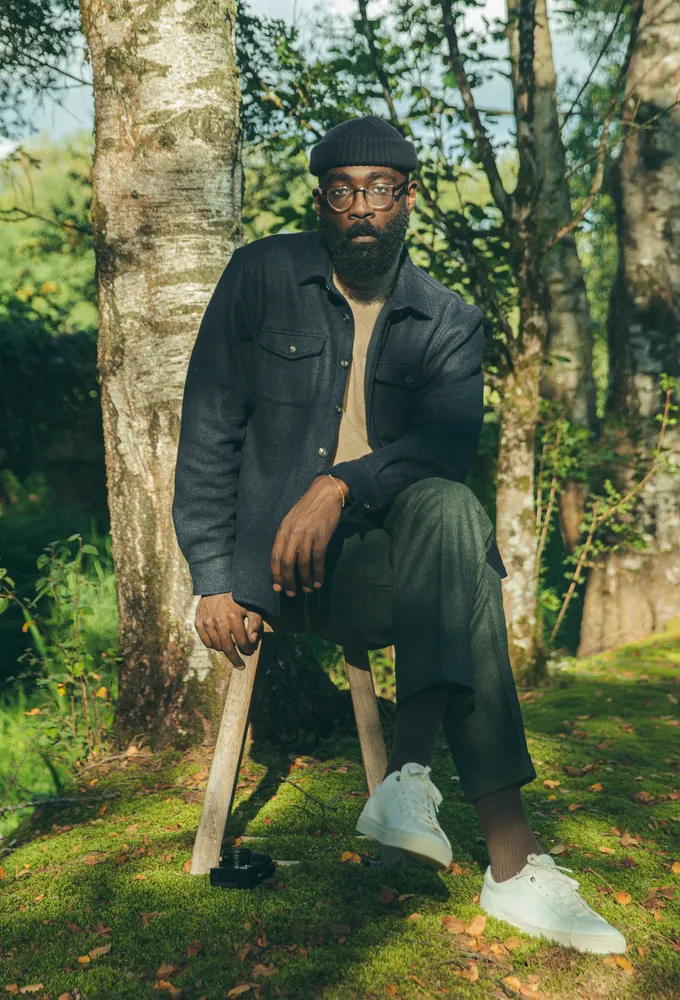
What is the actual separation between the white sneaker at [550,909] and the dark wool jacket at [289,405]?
0.87m

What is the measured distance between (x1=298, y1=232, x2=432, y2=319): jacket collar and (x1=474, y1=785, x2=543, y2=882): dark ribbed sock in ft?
4.91

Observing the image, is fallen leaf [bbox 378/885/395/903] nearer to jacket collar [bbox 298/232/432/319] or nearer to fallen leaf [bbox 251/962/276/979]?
fallen leaf [bbox 251/962/276/979]

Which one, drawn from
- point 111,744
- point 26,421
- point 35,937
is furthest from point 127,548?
point 26,421

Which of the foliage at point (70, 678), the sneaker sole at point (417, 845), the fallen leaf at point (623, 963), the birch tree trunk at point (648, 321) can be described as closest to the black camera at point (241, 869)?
the sneaker sole at point (417, 845)

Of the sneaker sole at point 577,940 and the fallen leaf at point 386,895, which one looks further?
the fallen leaf at point 386,895

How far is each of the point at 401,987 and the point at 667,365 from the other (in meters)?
6.57

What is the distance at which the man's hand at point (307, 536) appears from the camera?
8.73 ft

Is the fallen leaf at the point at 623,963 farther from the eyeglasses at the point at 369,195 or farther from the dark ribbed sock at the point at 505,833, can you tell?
the eyeglasses at the point at 369,195

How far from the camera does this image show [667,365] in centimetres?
798

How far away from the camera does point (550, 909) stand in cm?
261

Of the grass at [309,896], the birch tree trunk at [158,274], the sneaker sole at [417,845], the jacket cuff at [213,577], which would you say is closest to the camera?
the sneaker sole at [417,845]

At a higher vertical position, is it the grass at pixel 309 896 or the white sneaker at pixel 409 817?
the white sneaker at pixel 409 817

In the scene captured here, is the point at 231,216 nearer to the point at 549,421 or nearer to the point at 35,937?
the point at 35,937

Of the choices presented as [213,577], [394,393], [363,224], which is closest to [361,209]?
[363,224]
